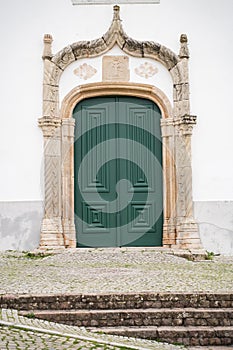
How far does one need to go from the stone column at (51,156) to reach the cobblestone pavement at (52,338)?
4.16 meters

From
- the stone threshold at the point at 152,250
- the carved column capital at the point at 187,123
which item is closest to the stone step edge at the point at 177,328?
the stone threshold at the point at 152,250

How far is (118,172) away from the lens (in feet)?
31.8

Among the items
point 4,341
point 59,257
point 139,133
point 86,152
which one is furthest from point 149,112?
point 4,341

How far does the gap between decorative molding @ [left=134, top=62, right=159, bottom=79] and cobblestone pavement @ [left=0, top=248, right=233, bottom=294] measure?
3.01 metres

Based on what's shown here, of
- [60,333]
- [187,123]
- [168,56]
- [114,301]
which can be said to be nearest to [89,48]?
[168,56]

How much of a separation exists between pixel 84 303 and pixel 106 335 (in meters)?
0.54

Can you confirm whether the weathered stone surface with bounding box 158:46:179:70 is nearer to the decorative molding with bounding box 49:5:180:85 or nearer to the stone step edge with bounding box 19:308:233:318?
the decorative molding with bounding box 49:5:180:85

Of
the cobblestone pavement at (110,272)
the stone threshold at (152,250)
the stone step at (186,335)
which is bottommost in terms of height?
the stone step at (186,335)

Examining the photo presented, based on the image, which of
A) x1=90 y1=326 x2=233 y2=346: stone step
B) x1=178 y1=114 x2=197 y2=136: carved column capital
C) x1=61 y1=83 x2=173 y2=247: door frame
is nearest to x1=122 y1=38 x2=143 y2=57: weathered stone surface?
x1=61 y1=83 x2=173 y2=247: door frame

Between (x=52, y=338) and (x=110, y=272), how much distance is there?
2560 mm

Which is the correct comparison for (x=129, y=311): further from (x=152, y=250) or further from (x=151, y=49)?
(x=151, y=49)

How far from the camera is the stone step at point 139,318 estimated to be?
5.16 meters

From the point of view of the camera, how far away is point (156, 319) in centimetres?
519

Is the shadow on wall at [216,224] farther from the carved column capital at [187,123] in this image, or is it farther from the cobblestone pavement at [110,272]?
the carved column capital at [187,123]
